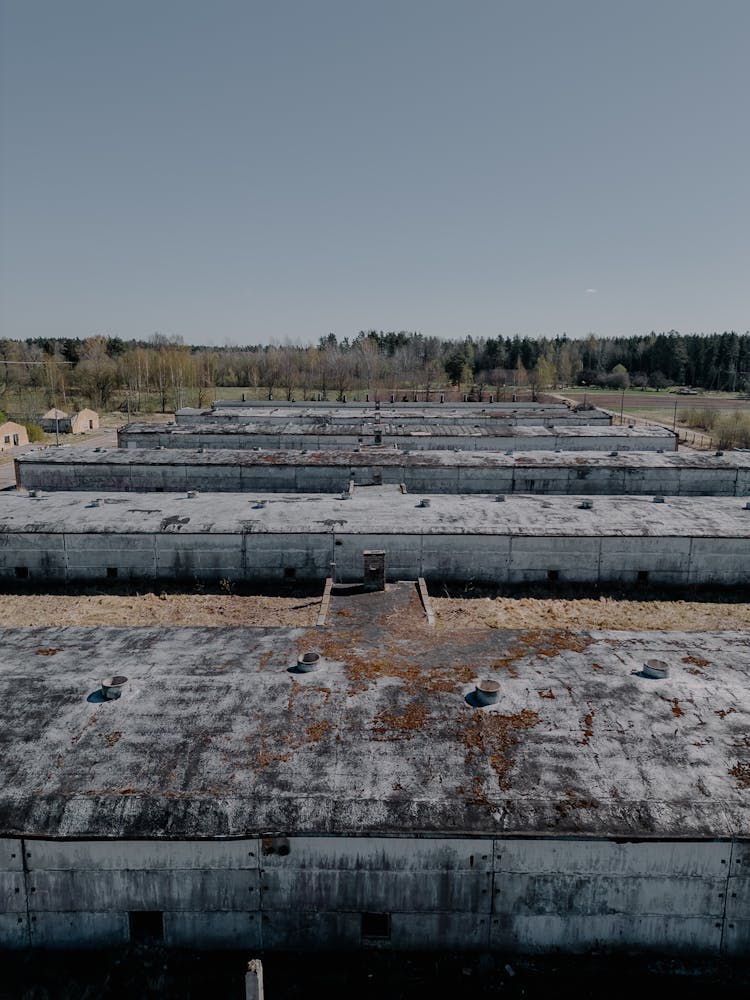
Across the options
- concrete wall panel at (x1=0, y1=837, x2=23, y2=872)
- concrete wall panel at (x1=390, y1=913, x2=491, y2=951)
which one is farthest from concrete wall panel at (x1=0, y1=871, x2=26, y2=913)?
concrete wall panel at (x1=390, y1=913, x2=491, y2=951)

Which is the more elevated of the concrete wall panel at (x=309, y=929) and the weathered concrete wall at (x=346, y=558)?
the weathered concrete wall at (x=346, y=558)

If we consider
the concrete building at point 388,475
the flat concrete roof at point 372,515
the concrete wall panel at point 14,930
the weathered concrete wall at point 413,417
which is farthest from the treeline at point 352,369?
the concrete wall panel at point 14,930

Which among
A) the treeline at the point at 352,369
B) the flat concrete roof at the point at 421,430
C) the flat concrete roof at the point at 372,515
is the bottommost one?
the flat concrete roof at the point at 372,515

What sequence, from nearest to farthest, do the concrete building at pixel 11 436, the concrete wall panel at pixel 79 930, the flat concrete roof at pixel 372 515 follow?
1. the concrete wall panel at pixel 79 930
2. the flat concrete roof at pixel 372 515
3. the concrete building at pixel 11 436

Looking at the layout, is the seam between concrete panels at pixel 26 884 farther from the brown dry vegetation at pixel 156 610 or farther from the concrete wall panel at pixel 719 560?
the concrete wall panel at pixel 719 560

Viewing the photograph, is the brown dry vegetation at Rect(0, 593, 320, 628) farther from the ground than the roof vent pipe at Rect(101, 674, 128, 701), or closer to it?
closer to it

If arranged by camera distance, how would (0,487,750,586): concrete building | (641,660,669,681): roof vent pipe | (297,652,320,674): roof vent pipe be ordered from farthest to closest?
(0,487,750,586): concrete building < (297,652,320,674): roof vent pipe < (641,660,669,681): roof vent pipe

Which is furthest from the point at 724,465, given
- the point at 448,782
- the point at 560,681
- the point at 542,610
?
the point at 448,782

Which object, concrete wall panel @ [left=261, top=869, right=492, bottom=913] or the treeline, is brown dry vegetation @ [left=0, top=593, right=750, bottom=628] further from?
the treeline
